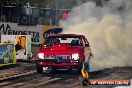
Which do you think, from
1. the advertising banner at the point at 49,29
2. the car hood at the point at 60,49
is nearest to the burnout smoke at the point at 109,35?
the car hood at the point at 60,49

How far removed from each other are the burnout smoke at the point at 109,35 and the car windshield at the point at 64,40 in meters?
2.12

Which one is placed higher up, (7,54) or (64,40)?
(64,40)

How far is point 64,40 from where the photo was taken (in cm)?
1666

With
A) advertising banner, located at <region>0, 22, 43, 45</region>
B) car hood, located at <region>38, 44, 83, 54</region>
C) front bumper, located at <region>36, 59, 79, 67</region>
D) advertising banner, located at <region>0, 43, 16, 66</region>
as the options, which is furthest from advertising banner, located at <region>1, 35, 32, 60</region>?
front bumper, located at <region>36, 59, 79, 67</region>

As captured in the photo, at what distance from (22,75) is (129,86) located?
561 cm

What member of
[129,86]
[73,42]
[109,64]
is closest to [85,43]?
[73,42]

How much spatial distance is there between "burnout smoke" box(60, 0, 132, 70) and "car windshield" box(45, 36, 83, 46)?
212cm

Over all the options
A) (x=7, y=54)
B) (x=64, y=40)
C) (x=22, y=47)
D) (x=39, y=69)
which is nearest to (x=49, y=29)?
(x=22, y=47)

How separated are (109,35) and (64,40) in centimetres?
569

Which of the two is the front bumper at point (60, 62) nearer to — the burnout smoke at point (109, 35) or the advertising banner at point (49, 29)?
the burnout smoke at point (109, 35)

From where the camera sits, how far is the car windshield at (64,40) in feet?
53.0

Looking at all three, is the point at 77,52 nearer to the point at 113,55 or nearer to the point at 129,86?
the point at 129,86

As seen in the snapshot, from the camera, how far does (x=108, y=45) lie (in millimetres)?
21672

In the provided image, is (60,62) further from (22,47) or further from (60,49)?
(22,47)
